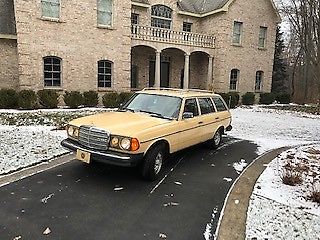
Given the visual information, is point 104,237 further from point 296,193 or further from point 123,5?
point 123,5

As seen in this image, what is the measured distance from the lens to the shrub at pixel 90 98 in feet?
57.9

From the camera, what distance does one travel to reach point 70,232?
12.3ft

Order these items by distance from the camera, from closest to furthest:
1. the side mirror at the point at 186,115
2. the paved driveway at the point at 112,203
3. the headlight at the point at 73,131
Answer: the paved driveway at the point at 112,203, the headlight at the point at 73,131, the side mirror at the point at 186,115

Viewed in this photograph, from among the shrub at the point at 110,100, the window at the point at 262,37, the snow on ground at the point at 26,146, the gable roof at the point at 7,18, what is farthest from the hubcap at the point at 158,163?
the window at the point at 262,37

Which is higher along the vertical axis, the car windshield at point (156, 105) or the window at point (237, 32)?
the window at point (237, 32)

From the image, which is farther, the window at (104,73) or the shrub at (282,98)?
the shrub at (282,98)

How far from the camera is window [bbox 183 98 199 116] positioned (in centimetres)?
694

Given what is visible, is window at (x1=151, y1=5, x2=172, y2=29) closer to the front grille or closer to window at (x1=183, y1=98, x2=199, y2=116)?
window at (x1=183, y1=98, x2=199, y2=116)

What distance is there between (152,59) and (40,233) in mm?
21452

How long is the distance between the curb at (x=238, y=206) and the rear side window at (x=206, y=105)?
5.96ft

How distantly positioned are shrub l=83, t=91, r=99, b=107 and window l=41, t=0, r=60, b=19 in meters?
4.88

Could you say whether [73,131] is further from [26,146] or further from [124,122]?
[26,146]

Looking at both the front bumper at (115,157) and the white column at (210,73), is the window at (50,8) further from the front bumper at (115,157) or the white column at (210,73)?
the front bumper at (115,157)

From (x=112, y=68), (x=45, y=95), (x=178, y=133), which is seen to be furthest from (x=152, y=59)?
(x=178, y=133)
